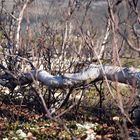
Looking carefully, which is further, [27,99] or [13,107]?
[27,99]

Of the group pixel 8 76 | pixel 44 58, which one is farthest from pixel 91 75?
pixel 44 58

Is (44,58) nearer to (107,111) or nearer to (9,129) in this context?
(107,111)

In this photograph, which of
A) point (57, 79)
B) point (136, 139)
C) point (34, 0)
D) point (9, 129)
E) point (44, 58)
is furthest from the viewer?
point (34, 0)

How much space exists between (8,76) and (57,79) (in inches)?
72.6

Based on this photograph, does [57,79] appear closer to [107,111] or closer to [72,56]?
[107,111]

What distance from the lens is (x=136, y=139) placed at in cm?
785

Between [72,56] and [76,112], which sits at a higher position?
[72,56]

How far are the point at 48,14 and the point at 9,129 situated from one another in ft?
20.7

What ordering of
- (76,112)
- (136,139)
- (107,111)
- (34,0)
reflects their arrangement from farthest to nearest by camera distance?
(34,0)
(107,111)
(76,112)
(136,139)

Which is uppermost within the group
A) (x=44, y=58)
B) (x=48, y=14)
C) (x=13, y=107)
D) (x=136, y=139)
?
(x=48, y=14)

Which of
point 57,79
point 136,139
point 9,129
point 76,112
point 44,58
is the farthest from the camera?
point 44,58

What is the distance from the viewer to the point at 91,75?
30.6 feet

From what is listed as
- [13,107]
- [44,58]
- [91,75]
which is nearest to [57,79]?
[91,75]

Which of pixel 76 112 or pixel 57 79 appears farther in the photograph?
pixel 76 112
